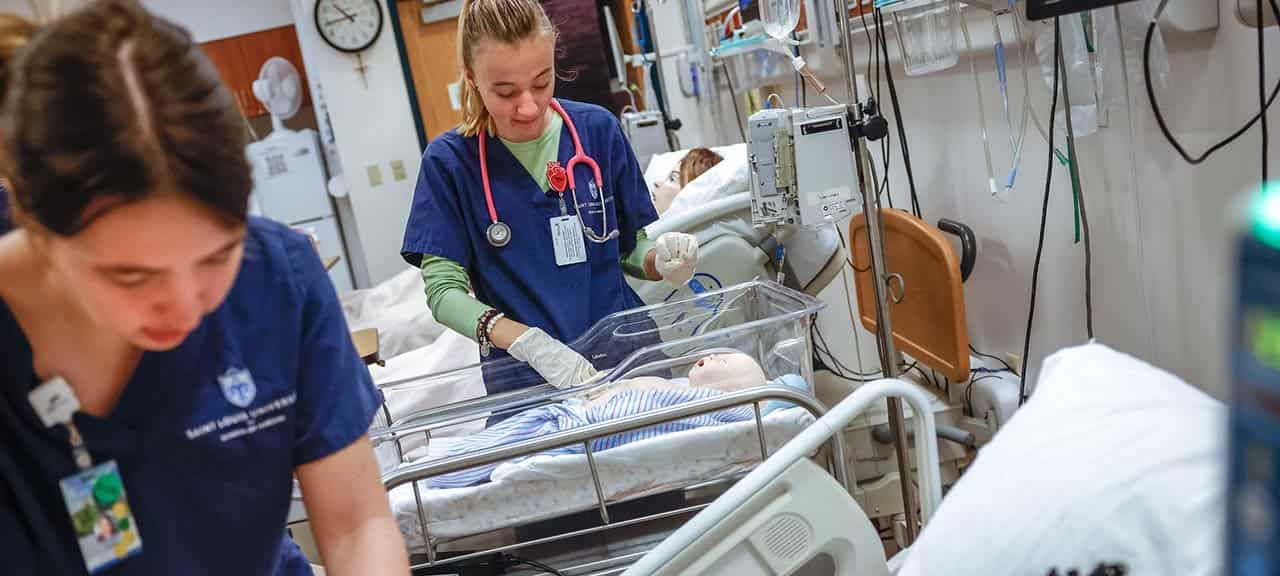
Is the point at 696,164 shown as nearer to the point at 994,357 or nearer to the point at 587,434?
the point at 994,357

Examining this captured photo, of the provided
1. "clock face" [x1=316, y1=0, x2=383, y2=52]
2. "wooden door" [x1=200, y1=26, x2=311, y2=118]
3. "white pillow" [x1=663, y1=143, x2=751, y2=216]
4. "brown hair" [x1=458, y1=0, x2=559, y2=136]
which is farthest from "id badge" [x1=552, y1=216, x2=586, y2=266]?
"wooden door" [x1=200, y1=26, x2=311, y2=118]

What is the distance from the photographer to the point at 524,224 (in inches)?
77.0

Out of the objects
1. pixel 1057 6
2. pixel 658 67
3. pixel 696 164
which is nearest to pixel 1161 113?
pixel 1057 6

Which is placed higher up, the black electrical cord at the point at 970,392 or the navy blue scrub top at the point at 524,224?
the navy blue scrub top at the point at 524,224

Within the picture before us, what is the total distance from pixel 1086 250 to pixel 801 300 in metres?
0.54

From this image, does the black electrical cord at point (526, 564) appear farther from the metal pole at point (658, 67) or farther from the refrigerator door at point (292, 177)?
the refrigerator door at point (292, 177)

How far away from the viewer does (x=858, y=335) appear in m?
3.40

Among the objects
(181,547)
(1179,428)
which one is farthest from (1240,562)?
(181,547)

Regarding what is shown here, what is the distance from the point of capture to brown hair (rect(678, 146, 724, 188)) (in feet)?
10.4

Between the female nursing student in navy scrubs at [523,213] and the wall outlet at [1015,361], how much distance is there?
2.68ft

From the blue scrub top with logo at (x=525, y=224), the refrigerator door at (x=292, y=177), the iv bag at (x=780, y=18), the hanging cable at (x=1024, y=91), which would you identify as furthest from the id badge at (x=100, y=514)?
the refrigerator door at (x=292, y=177)

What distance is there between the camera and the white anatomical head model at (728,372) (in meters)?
1.65

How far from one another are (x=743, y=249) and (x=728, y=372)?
1.00m

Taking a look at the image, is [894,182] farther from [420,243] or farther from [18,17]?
[18,17]
